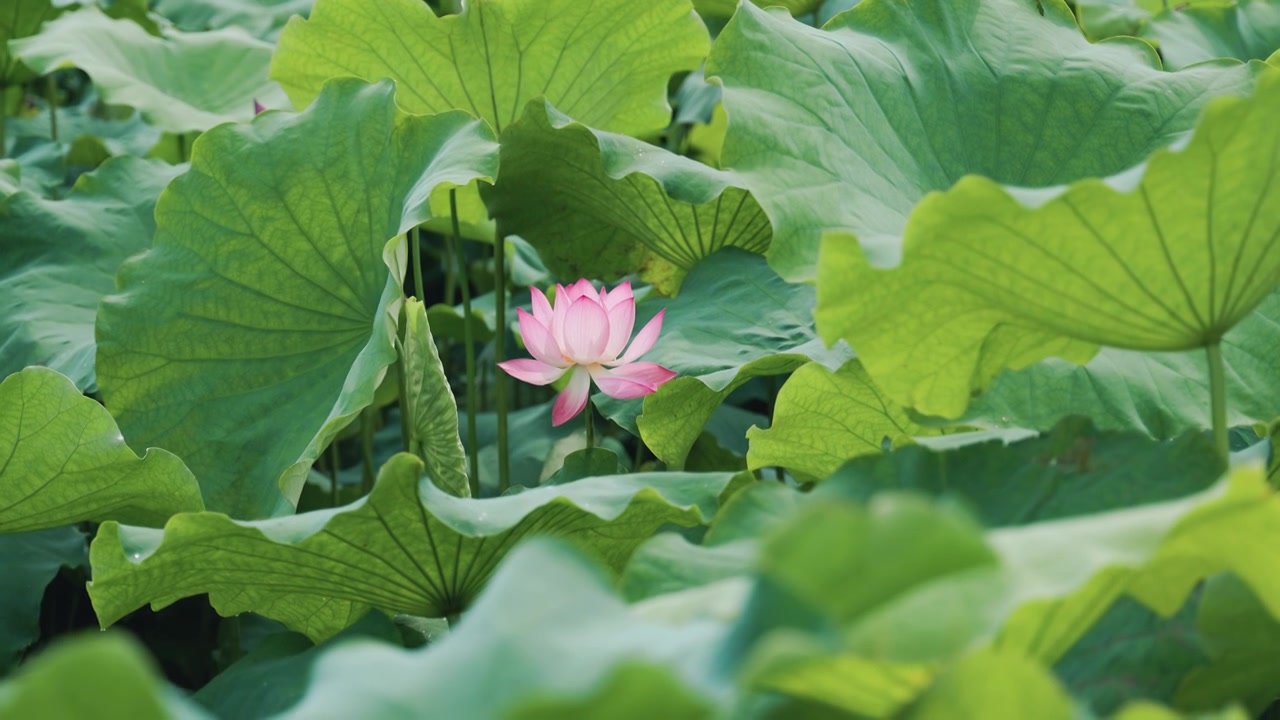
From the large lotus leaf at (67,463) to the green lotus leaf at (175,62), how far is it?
1.02m

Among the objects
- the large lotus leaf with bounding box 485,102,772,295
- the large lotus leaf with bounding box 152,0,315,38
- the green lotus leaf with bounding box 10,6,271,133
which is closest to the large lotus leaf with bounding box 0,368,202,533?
the large lotus leaf with bounding box 485,102,772,295

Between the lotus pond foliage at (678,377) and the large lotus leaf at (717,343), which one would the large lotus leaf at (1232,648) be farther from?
the large lotus leaf at (717,343)

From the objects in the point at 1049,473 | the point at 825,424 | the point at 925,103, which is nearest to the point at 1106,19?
the point at 925,103

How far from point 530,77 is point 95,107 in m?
1.87

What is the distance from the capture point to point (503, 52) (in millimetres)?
1659

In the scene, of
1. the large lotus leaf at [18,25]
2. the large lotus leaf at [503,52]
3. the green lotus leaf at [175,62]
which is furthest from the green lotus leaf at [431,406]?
the large lotus leaf at [18,25]

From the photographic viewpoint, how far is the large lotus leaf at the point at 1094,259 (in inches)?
32.5

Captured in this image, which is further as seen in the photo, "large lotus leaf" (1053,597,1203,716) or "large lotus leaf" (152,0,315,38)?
"large lotus leaf" (152,0,315,38)

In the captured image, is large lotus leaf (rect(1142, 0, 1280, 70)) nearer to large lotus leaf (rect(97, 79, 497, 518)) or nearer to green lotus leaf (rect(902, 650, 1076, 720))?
large lotus leaf (rect(97, 79, 497, 518))

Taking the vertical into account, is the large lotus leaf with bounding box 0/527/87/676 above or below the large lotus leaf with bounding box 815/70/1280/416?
below

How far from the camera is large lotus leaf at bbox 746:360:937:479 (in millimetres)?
1185

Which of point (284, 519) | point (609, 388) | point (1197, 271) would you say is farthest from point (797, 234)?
point (284, 519)

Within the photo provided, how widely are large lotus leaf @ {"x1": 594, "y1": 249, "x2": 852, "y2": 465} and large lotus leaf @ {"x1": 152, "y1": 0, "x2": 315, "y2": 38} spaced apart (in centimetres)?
153

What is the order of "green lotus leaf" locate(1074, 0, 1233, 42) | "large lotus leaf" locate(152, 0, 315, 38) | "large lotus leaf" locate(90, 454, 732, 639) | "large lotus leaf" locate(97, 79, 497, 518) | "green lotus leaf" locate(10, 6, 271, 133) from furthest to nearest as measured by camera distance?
"large lotus leaf" locate(152, 0, 315, 38) < "green lotus leaf" locate(1074, 0, 1233, 42) < "green lotus leaf" locate(10, 6, 271, 133) < "large lotus leaf" locate(97, 79, 497, 518) < "large lotus leaf" locate(90, 454, 732, 639)
